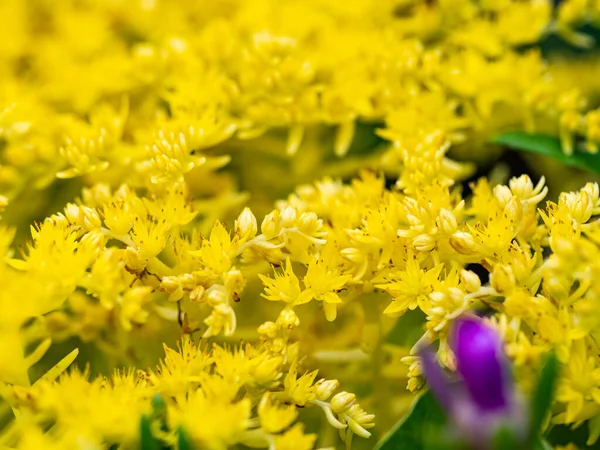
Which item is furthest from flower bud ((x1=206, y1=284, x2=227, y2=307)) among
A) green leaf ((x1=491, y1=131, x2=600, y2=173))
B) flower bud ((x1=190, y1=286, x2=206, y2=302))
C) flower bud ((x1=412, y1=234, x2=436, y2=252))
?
→ green leaf ((x1=491, y1=131, x2=600, y2=173))

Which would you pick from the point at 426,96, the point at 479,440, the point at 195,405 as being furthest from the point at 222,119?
the point at 479,440

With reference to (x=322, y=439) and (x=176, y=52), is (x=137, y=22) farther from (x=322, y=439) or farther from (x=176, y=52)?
(x=322, y=439)

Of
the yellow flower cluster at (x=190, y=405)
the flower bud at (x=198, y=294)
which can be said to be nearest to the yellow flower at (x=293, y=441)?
the yellow flower cluster at (x=190, y=405)

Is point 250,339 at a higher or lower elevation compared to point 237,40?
lower

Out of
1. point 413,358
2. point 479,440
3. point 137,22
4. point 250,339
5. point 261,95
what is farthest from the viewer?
point 137,22

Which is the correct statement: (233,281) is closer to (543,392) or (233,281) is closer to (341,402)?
(341,402)

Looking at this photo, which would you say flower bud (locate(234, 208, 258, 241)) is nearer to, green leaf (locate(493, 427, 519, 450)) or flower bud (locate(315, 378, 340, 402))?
flower bud (locate(315, 378, 340, 402))
